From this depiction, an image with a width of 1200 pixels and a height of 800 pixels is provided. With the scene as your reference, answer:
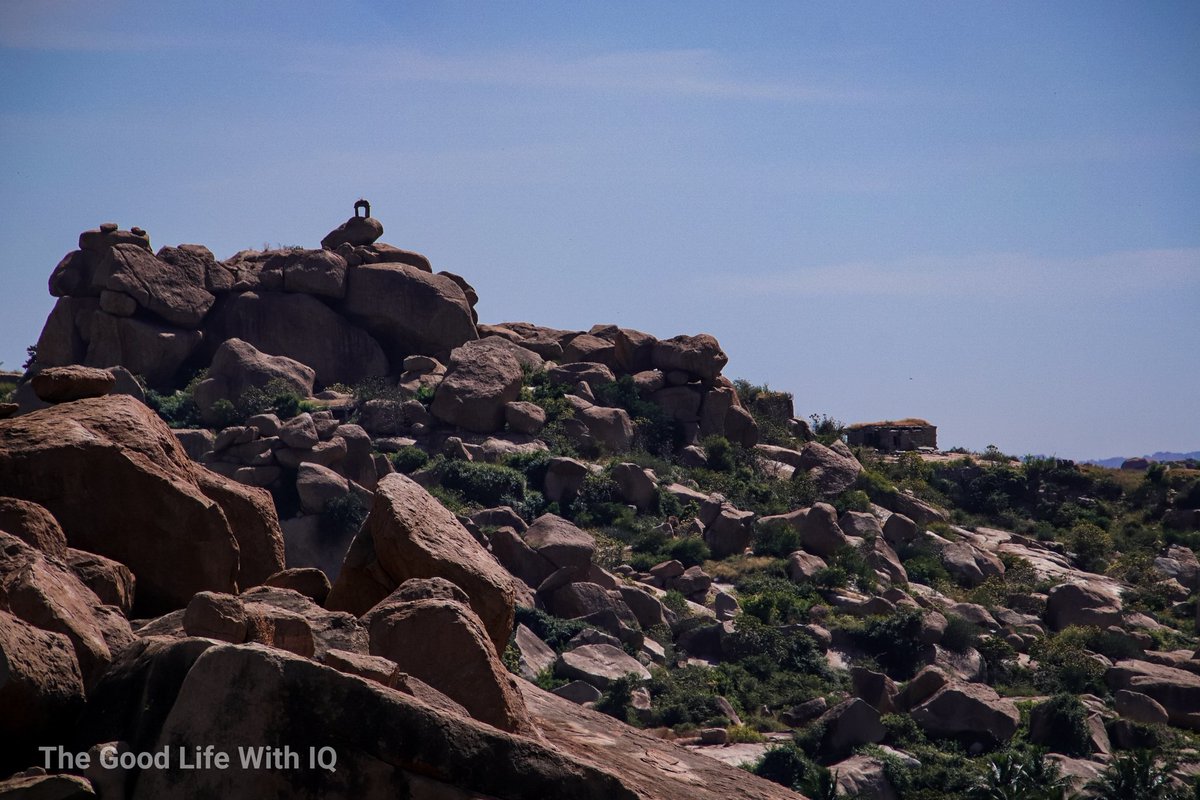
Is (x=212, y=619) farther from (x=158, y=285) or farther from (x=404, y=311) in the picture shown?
(x=404, y=311)

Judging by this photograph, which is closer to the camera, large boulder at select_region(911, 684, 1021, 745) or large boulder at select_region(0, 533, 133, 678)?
large boulder at select_region(0, 533, 133, 678)

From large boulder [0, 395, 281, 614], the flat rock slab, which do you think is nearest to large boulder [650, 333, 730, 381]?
the flat rock slab

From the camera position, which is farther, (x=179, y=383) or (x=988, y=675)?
(x=179, y=383)

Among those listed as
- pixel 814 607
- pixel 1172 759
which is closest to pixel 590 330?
pixel 814 607

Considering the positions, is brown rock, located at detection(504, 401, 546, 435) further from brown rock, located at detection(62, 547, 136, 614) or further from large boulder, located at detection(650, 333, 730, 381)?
brown rock, located at detection(62, 547, 136, 614)

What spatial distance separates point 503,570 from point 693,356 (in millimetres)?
38573

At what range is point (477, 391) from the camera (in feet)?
137

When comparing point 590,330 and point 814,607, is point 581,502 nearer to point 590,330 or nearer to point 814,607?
point 814,607

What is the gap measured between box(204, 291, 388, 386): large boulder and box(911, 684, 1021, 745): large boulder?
2207 cm

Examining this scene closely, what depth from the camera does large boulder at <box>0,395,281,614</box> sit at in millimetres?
7805

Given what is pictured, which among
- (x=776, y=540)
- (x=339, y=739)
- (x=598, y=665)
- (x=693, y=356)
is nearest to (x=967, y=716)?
(x=598, y=665)

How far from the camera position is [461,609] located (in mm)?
7254

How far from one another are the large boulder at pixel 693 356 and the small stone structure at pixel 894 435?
10901 mm

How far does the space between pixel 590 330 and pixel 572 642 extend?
21.7 metres
